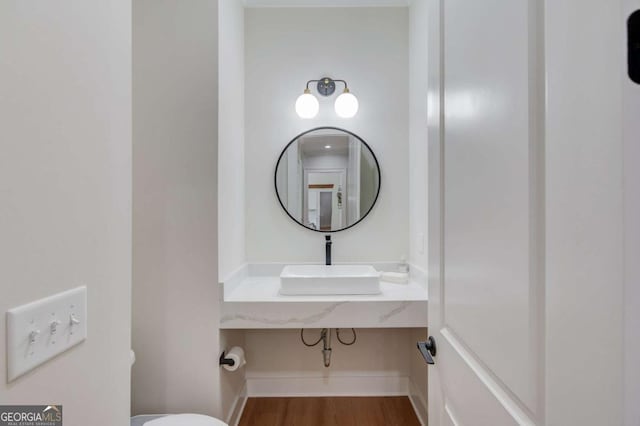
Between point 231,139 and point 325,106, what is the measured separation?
0.72m

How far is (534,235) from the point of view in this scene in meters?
0.49

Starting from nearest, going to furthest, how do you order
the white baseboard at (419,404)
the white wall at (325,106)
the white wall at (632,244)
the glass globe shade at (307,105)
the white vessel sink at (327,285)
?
the white wall at (632,244)
the white vessel sink at (327,285)
the white baseboard at (419,404)
the glass globe shade at (307,105)
the white wall at (325,106)

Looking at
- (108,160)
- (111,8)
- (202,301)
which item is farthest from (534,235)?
(202,301)

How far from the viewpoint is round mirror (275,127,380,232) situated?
2180 millimetres

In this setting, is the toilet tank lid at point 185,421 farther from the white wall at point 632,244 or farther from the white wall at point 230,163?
the white wall at point 632,244

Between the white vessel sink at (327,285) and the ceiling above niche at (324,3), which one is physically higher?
the ceiling above niche at (324,3)

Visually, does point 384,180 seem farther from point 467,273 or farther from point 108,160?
point 108,160

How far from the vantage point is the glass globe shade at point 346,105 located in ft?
6.79

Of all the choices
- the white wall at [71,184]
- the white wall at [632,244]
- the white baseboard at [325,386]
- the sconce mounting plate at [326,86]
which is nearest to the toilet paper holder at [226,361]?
the white baseboard at [325,386]

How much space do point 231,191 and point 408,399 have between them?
176 cm

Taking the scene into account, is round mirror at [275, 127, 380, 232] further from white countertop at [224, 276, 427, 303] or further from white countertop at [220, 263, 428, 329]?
white countertop at [220, 263, 428, 329]

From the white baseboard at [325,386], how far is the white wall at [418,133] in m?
0.86

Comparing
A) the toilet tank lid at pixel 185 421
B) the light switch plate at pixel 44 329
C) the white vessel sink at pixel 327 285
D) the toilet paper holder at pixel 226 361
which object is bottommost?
the toilet tank lid at pixel 185 421

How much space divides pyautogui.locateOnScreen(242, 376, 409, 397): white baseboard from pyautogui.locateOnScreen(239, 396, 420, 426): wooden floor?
1.5 inches
